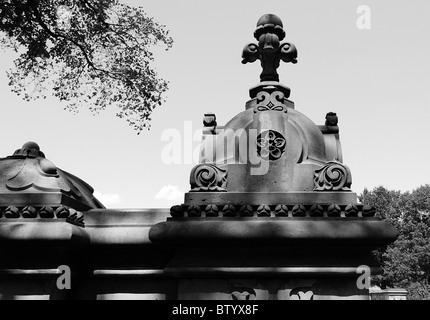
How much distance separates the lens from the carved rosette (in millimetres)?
3992

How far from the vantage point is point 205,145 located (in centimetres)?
440

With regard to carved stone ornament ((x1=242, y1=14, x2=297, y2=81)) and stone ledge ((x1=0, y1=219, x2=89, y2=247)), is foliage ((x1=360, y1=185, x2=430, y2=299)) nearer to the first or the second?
carved stone ornament ((x1=242, y1=14, x2=297, y2=81))

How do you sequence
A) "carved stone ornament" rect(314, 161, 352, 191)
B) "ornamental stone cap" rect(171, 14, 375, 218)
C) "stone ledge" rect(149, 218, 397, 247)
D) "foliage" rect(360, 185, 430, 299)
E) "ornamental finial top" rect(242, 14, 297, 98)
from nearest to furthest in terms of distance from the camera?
"stone ledge" rect(149, 218, 397, 247) < "ornamental stone cap" rect(171, 14, 375, 218) < "carved stone ornament" rect(314, 161, 352, 191) < "ornamental finial top" rect(242, 14, 297, 98) < "foliage" rect(360, 185, 430, 299)

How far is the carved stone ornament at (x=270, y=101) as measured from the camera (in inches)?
173

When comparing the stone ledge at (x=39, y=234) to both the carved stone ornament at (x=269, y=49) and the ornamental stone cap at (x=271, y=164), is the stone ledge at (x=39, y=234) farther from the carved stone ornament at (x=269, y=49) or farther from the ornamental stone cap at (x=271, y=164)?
the carved stone ornament at (x=269, y=49)

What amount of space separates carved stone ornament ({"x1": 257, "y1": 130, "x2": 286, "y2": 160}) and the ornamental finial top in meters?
0.63

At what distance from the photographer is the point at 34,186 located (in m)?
4.00

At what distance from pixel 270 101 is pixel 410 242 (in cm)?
4150

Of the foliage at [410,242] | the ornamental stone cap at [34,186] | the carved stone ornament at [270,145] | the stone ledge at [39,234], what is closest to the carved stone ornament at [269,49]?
the carved stone ornament at [270,145]

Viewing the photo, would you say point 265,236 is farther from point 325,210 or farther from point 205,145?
point 205,145

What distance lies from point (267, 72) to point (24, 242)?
2.63 meters

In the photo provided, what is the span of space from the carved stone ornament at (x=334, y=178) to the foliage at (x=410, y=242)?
3997 centimetres

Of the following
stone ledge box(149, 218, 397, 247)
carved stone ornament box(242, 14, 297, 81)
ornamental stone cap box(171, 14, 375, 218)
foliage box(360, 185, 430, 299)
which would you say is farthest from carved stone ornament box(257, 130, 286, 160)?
foliage box(360, 185, 430, 299)

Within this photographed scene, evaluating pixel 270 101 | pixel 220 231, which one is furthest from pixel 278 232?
pixel 270 101
